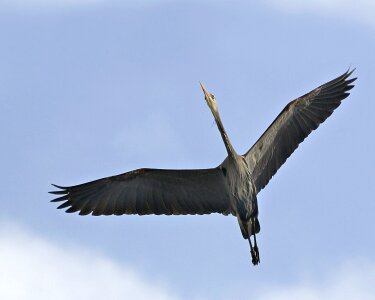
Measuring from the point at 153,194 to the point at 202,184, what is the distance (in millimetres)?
1106

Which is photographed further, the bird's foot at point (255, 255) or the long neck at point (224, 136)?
the bird's foot at point (255, 255)

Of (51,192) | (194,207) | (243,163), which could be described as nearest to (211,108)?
(243,163)

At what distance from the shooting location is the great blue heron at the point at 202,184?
54.5 feet

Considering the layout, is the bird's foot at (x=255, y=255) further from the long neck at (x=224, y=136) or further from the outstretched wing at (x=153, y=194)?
the long neck at (x=224, y=136)

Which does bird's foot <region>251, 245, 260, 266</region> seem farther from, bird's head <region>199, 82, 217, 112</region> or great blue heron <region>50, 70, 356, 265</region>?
bird's head <region>199, 82, 217, 112</region>

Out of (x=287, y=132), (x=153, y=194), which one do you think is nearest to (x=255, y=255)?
(x=153, y=194)

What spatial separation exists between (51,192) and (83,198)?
2.41 feet

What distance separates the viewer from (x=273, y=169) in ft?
55.2

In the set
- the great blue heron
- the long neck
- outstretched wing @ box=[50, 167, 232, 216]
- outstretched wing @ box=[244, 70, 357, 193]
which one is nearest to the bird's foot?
the great blue heron

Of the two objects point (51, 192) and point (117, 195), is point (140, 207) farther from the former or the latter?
point (51, 192)

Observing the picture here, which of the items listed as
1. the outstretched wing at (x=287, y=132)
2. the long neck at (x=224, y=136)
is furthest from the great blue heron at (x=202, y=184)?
the long neck at (x=224, y=136)

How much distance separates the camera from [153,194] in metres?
16.9

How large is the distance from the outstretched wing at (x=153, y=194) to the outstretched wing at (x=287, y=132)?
0.87m

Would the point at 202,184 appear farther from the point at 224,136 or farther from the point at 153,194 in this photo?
the point at 224,136
